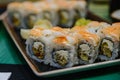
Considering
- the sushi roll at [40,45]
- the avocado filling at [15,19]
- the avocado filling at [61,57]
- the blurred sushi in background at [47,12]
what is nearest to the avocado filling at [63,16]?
the blurred sushi in background at [47,12]

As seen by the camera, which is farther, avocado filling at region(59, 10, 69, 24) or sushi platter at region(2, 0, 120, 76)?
avocado filling at region(59, 10, 69, 24)

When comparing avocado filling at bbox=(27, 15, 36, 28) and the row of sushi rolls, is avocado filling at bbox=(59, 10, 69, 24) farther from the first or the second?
the row of sushi rolls

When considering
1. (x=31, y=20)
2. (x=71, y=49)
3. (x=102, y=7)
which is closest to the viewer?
(x=71, y=49)

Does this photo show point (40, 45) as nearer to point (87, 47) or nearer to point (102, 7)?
point (87, 47)

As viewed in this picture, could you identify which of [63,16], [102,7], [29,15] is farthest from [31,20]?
[102,7]

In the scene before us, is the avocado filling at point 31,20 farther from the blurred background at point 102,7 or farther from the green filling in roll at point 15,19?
the blurred background at point 102,7

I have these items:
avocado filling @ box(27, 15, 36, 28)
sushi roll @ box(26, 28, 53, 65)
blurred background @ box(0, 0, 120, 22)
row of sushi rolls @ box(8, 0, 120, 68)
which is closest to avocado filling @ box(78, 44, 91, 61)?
row of sushi rolls @ box(8, 0, 120, 68)
